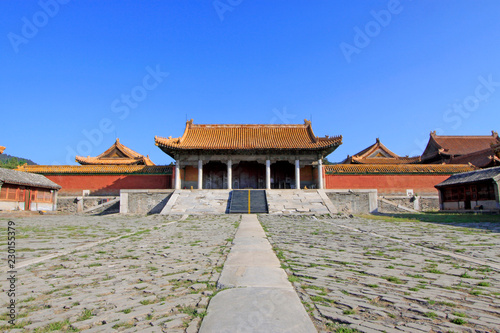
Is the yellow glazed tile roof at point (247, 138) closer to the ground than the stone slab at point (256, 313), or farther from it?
farther from it

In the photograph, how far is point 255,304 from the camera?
2.41 metres

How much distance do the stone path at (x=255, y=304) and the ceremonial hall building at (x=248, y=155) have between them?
64.3ft

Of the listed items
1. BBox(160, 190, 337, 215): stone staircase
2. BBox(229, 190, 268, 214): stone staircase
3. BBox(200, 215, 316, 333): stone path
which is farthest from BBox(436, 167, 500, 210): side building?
BBox(200, 215, 316, 333): stone path

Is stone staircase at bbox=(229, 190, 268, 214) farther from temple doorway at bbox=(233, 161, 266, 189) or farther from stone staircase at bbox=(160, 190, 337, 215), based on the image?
temple doorway at bbox=(233, 161, 266, 189)

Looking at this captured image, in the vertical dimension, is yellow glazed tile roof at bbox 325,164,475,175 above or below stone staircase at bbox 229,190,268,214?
above

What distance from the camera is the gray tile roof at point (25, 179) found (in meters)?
18.5

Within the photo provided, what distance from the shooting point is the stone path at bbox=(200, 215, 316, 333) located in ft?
6.71

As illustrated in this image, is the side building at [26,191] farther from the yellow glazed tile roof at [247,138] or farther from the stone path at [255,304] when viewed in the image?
the stone path at [255,304]

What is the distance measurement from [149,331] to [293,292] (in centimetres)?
130

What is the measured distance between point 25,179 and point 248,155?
51.3 ft

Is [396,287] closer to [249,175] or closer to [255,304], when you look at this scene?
[255,304]

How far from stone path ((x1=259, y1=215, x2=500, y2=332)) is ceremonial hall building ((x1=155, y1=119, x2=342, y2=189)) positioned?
59.3 ft

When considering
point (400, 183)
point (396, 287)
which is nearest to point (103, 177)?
point (400, 183)

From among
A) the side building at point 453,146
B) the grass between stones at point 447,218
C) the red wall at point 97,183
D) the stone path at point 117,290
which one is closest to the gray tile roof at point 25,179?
the red wall at point 97,183
